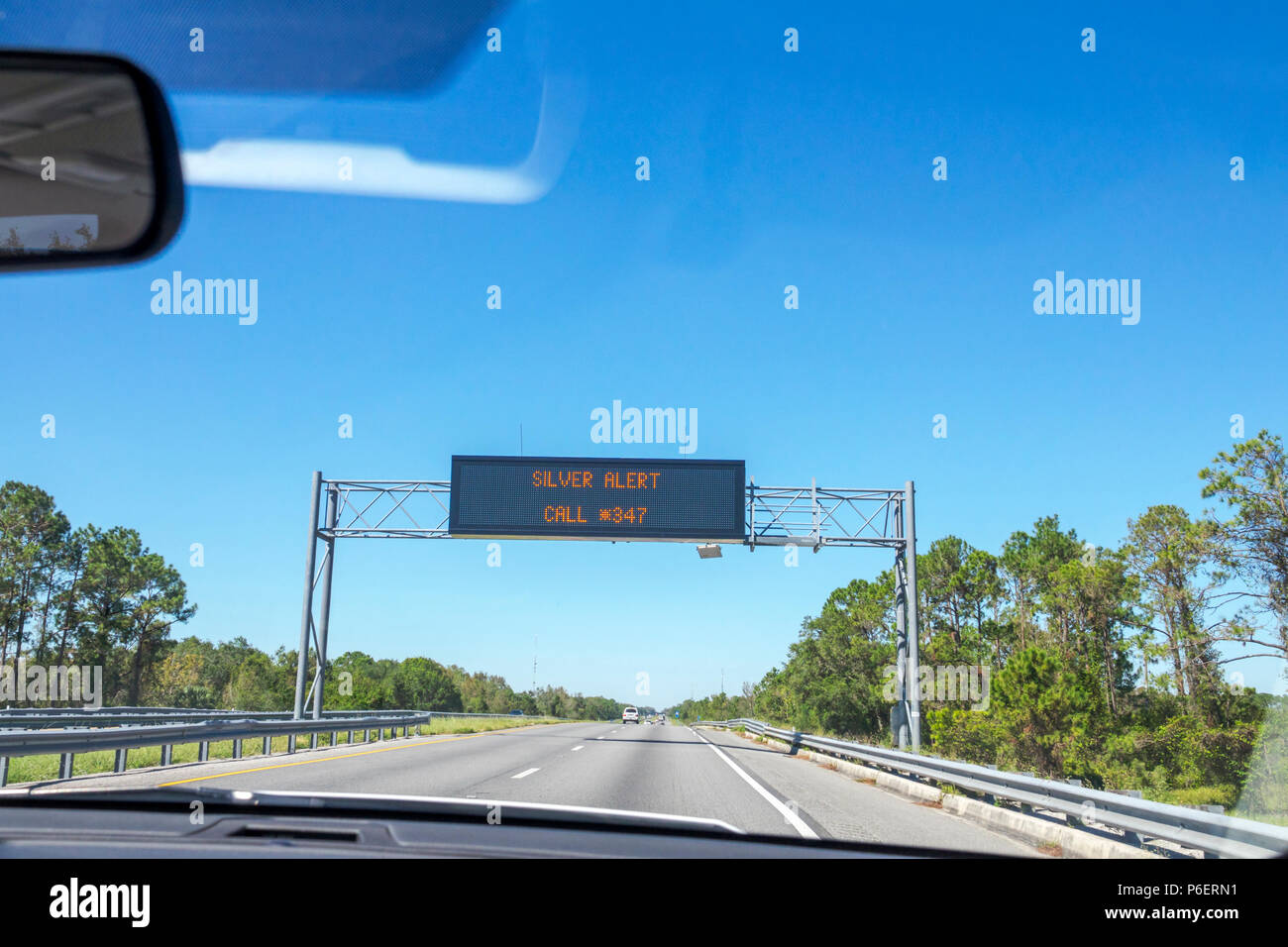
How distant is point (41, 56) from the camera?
4.01m

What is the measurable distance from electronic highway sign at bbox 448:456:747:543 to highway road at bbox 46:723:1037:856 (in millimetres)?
6989

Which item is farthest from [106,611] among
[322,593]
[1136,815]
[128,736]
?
[1136,815]

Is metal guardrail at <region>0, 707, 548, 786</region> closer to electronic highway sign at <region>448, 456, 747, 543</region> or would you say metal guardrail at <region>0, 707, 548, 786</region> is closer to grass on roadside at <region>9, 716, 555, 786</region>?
grass on roadside at <region>9, 716, 555, 786</region>

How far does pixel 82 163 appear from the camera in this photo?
449 cm

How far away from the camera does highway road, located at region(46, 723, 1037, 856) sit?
8.88 meters

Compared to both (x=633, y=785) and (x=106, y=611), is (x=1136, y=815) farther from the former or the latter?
(x=106, y=611)

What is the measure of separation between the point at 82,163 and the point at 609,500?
20.5 metres

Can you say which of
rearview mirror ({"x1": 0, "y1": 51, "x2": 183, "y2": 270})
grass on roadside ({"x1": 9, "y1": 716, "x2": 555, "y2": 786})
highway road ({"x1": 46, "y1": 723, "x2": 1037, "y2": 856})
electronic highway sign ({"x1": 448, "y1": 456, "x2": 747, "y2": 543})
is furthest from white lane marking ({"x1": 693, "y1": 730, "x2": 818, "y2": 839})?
grass on roadside ({"x1": 9, "y1": 716, "x2": 555, "y2": 786})
